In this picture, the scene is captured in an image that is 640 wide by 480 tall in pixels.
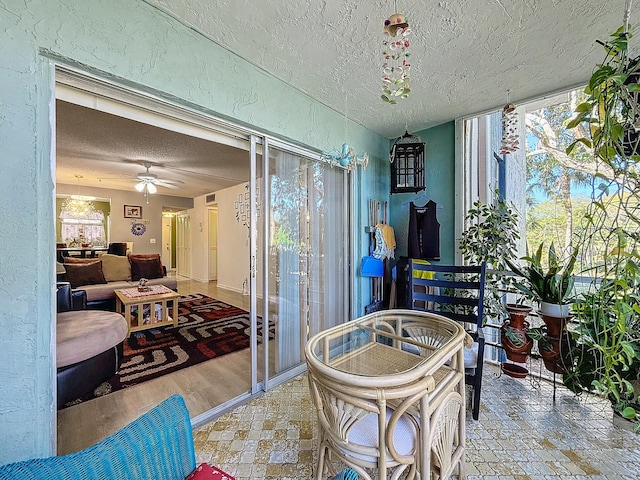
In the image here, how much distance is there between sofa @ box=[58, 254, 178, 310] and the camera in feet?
13.1

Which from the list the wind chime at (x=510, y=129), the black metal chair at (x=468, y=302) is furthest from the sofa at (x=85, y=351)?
the wind chime at (x=510, y=129)

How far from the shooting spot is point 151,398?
6.72ft

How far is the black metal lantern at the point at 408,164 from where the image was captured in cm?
281

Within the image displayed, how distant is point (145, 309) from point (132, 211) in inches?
164

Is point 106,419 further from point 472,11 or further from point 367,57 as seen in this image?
point 472,11

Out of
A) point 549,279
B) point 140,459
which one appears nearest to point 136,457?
Answer: point 140,459

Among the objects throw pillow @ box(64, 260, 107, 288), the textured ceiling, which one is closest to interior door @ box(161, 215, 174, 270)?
throw pillow @ box(64, 260, 107, 288)

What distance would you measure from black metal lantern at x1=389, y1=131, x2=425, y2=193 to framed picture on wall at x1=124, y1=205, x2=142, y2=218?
21.9ft

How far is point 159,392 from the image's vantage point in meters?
2.12

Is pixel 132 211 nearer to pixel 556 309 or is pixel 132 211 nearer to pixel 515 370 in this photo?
pixel 515 370

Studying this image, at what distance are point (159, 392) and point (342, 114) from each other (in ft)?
10.0

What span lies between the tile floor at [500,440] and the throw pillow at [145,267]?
4058 millimetres

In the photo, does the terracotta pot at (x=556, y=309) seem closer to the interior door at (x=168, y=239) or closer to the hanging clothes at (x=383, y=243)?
the hanging clothes at (x=383, y=243)

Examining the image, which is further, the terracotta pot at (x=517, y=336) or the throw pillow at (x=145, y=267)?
the throw pillow at (x=145, y=267)
